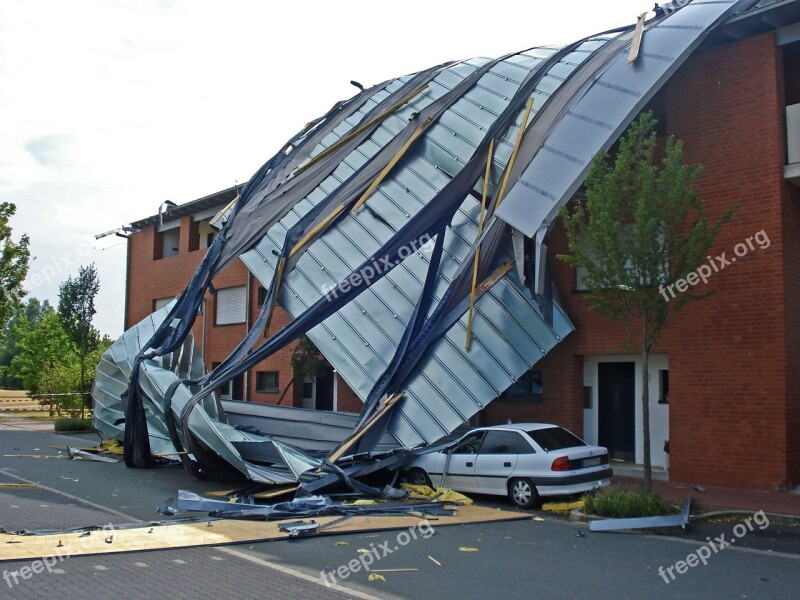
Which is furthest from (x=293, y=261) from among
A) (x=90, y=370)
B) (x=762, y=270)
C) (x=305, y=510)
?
(x=90, y=370)

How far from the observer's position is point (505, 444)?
39.6 feet

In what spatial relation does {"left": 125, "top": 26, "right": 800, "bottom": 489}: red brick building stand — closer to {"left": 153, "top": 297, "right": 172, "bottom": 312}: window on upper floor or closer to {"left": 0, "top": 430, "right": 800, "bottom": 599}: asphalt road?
{"left": 0, "top": 430, "right": 800, "bottom": 599}: asphalt road

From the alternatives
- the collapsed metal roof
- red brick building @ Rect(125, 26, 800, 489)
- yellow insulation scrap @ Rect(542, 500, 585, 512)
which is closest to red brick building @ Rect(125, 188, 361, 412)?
the collapsed metal roof

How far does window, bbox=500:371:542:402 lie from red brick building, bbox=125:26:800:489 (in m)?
0.64

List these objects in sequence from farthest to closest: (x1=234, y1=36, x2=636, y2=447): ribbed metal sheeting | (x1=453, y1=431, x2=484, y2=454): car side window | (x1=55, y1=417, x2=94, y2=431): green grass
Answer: (x1=55, y1=417, x2=94, y2=431): green grass < (x1=234, y1=36, x2=636, y2=447): ribbed metal sheeting < (x1=453, y1=431, x2=484, y2=454): car side window

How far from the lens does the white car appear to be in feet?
37.0

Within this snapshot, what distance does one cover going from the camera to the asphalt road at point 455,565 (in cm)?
646

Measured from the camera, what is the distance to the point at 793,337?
13.2 m

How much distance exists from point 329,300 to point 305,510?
5.09 m

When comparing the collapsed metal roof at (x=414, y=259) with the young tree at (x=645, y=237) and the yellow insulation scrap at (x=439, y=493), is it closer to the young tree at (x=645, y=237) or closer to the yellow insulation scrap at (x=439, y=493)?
the yellow insulation scrap at (x=439, y=493)

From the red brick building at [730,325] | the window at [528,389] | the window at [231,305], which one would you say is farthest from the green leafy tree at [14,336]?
the red brick building at [730,325]

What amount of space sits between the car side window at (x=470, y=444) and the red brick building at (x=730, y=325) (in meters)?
4.16

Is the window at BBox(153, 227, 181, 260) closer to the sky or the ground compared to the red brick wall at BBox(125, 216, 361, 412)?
closer to the sky

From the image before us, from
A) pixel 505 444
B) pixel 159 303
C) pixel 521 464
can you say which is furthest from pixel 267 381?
pixel 521 464
